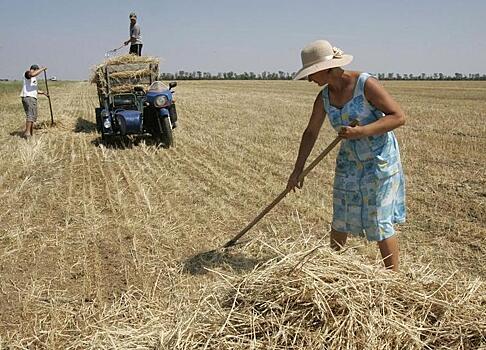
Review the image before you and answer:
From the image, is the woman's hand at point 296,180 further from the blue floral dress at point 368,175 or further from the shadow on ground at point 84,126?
the shadow on ground at point 84,126

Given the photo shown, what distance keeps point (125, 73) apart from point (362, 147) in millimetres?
8060

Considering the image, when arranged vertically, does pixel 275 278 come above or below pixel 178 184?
above

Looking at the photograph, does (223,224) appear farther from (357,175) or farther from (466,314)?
(466,314)

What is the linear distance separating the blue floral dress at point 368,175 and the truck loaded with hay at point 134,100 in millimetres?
6260

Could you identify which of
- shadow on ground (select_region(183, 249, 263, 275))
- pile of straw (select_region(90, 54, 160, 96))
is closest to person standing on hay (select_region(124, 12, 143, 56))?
pile of straw (select_region(90, 54, 160, 96))

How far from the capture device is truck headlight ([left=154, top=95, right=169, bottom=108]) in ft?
29.7

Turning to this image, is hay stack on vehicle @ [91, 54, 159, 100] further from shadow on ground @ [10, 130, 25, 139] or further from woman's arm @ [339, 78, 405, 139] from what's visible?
woman's arm @ [339, 78, 405, 139]

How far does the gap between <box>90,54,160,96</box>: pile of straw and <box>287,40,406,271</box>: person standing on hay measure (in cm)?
759

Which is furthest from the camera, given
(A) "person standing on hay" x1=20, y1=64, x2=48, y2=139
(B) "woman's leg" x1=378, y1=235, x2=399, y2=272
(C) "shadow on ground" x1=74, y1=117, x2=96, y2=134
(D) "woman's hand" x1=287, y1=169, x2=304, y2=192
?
(C) "shadow on ground" x1=74, y1=117, x2=96, y2=134

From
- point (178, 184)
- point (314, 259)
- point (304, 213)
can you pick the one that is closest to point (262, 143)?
point (178, 184)

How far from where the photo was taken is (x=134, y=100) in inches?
393

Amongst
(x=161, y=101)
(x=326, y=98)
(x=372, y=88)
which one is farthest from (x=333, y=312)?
(x=161, y=101)

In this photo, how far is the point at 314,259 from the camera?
2578mm

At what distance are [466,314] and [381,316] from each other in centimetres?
48
